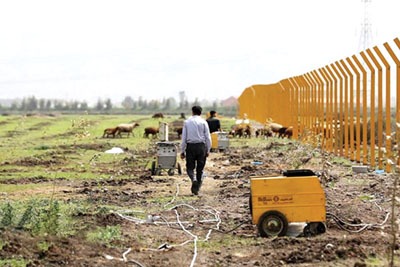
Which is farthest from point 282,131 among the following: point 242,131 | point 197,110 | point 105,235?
point 105,235

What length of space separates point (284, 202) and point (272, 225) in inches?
12.7

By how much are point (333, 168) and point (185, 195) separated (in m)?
5.36

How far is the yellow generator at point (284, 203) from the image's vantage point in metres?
9.50

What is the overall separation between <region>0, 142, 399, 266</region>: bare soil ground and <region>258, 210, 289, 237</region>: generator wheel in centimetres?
12

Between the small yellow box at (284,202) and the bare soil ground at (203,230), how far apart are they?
0.81 ft

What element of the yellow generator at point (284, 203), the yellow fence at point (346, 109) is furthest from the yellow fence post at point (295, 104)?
the yellow generator at point (284, 203)

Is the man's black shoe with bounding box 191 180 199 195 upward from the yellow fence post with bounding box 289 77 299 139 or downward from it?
downward

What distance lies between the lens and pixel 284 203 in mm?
9562

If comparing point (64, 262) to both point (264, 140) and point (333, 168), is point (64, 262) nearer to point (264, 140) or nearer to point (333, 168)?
point (333, 168)

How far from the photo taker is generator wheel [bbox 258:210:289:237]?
9545 millimetres

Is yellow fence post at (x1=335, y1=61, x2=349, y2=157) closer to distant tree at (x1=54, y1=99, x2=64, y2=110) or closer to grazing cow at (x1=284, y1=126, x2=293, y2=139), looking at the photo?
grazing cow at (x1=284, y1=126, x2=293, y2=139)

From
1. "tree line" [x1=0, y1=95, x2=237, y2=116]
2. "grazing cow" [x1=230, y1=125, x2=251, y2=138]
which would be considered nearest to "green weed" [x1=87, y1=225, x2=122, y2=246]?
"grazing cow" [x1=230, y1=125, x2=251, y2=138]

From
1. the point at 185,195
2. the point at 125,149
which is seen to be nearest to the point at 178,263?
the point at 185,195

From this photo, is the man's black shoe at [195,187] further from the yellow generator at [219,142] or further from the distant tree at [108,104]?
the distant tree at [108,104]
